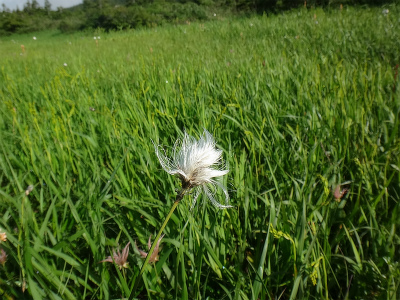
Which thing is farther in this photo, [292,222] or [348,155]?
[348,155]

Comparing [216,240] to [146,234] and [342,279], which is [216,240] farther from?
[342,279]

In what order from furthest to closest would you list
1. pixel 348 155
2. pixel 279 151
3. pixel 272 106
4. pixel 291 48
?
pixel 291 48 < pixel 272 106 < pixel 279 151 < pixel 348 155

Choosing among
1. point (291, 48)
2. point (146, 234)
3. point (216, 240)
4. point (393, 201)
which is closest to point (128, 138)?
point (146, 234)

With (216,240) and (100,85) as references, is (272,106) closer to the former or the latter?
(216,240)

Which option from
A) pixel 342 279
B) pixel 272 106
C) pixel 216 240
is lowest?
pixel 342 279

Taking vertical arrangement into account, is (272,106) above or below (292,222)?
above

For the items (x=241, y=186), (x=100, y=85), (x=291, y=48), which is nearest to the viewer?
(x=241, y=186)

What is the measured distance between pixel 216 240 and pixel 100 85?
2.10 meters

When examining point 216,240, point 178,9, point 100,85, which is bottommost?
point 216,240

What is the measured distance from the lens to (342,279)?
909 mm

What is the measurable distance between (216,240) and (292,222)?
26 centimetres

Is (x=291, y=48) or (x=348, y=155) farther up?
(x=291, y=48)

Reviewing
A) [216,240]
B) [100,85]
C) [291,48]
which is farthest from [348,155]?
[291,48]

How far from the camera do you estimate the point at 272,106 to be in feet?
5.67
